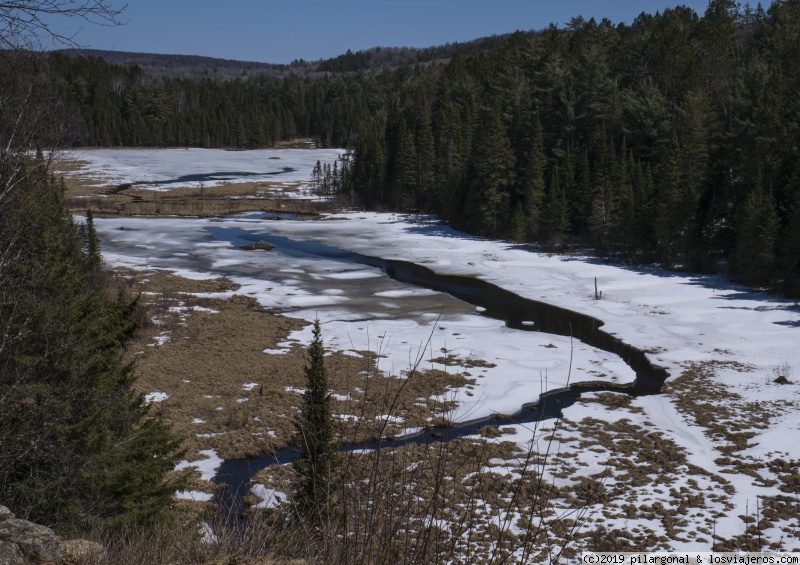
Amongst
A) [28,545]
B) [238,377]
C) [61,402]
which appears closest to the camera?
[28,545]

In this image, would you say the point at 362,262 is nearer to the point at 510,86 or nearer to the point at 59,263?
the point at 510,86

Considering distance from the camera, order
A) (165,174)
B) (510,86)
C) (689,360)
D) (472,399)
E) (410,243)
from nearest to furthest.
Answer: (472,399), (689,360), (410,243), (510,86), (165,174)

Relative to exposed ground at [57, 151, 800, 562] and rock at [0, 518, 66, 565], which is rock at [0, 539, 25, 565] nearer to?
rock at [0, 518, 66, 565]

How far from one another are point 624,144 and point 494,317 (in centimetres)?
2764

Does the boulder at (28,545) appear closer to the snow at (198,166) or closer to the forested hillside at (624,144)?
the forested hillside at (624,144)

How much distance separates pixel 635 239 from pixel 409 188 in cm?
3171

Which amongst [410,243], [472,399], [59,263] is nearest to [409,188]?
[410,243]

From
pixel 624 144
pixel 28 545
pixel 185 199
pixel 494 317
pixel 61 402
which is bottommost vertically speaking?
pixel 494 317

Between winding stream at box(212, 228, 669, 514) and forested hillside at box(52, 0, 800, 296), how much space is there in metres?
9.67

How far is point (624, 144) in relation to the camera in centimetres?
5272

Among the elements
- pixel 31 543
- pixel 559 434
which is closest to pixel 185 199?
pixel 559 434

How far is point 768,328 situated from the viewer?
28844 mm

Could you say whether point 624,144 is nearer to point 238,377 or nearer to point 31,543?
point 238,377

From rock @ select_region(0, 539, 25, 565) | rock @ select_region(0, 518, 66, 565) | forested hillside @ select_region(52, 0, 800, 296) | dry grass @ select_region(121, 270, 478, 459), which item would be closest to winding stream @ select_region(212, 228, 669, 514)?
dry grass @ select_region(121, 270, 478, 459)
